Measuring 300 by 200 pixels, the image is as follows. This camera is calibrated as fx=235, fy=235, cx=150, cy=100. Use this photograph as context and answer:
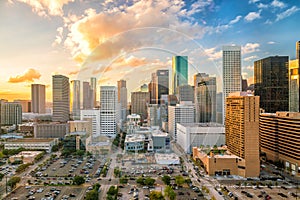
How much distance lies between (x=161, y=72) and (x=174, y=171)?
2.77 m

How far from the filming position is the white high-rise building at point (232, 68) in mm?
11109

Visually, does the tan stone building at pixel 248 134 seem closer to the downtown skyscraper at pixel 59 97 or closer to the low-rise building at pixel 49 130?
the low-rise building at pixel 49 130

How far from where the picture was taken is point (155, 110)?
39.4 feet

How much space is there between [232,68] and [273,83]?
302cm

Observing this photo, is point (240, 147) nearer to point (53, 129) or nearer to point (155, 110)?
point (155, 110)

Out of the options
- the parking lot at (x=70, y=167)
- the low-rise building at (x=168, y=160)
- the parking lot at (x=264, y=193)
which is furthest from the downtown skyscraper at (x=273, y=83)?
the parking lot at (x=70, y=167)

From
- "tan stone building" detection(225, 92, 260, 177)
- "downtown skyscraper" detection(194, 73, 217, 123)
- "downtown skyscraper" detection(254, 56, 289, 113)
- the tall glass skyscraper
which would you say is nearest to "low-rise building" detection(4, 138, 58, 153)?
"downtown skyscraper" detection(194, 73, 217, 123)

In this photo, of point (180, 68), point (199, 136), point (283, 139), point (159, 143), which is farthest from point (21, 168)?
point (283, 139)

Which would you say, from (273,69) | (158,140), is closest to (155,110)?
(158,140)

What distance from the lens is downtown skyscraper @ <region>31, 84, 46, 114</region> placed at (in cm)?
2208

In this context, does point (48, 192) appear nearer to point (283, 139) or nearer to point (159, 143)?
point (159, 143)

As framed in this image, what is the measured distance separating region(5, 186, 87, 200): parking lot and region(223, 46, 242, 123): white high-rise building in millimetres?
8298

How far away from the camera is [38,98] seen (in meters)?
22.6

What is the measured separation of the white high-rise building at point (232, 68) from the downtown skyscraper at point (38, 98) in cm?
1768
